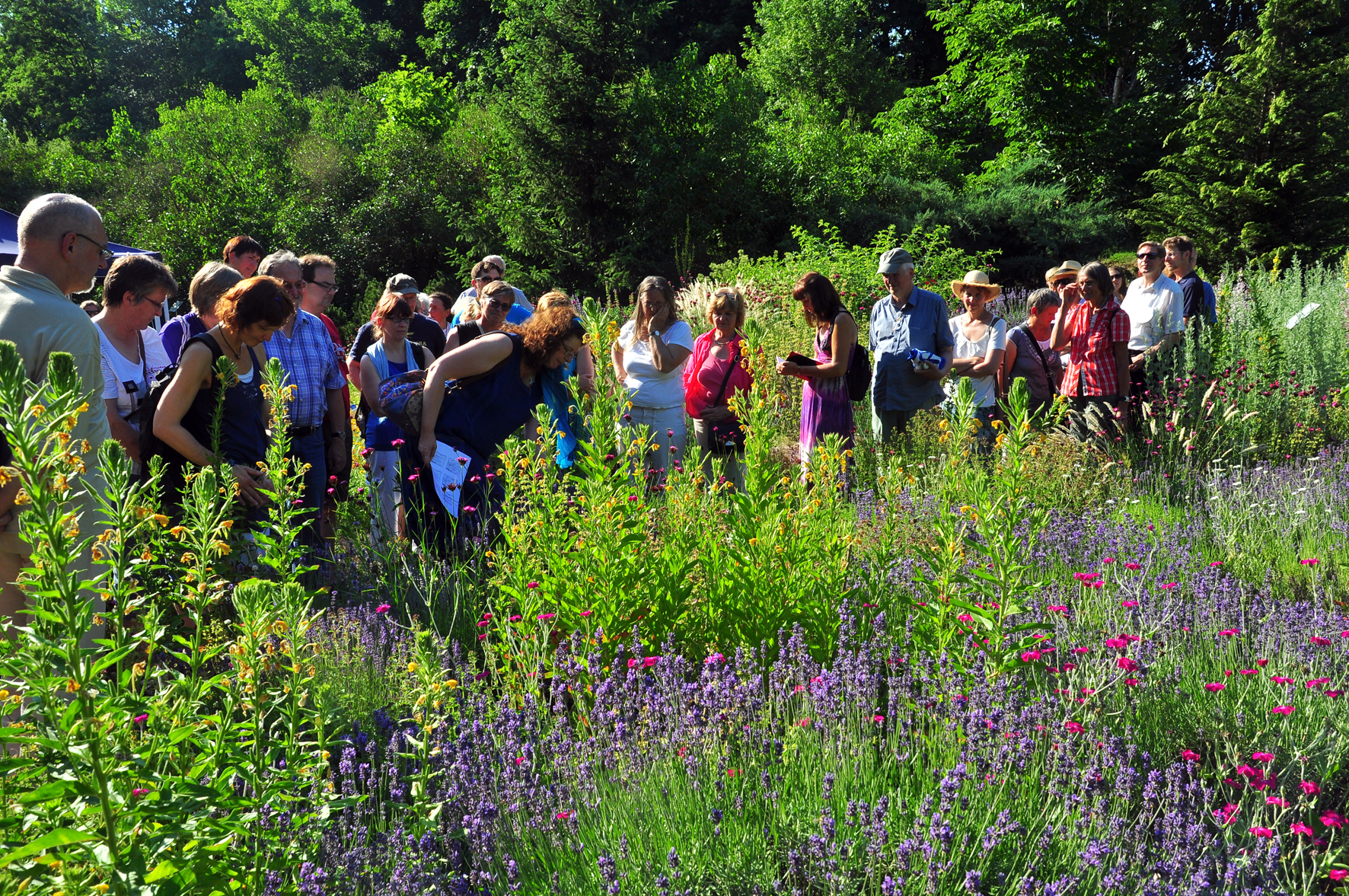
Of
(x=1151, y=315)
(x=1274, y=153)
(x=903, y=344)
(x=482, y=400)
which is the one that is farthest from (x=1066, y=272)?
(x=1274, y=153)

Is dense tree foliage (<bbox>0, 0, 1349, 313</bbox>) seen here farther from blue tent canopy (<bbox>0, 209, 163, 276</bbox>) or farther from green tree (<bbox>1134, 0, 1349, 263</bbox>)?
blue tent canopy (<bbox>0, 209, 163, 276</bbox>)

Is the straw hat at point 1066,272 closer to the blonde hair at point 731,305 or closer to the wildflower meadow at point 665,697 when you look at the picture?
the blonde hair at point 731,305

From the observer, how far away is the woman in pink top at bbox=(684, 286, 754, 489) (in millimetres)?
5840

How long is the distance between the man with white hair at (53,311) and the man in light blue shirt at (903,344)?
4534 mm

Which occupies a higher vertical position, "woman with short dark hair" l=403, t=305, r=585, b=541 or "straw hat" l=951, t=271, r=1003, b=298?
"straw hat" l=951, t=271, r=1003, b=298

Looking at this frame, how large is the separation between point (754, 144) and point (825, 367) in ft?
57.8

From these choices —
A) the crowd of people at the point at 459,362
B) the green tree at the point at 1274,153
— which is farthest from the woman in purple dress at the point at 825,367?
the green tree at the point at 1274,153

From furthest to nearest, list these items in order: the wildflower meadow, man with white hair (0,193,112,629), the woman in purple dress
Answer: the woman in purple dress
man with white hair (0,193,112,629)
the wildflower meadow

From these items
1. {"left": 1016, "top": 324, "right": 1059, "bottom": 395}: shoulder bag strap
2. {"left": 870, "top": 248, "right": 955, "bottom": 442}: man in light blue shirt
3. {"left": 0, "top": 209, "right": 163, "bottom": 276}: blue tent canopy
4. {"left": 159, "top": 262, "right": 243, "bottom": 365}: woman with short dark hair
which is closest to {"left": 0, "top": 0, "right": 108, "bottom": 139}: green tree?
{"left": 0, "top": 209, "right": 163, "bottom": 276}: blue tent canopy

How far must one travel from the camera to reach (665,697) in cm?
272

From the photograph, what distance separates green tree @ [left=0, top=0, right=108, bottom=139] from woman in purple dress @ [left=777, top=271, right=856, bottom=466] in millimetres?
41945

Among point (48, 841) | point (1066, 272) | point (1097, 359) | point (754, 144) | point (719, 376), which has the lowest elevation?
point (48, 841)

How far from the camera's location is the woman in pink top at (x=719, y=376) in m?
5.84

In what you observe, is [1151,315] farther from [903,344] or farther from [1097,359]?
[903,344]
